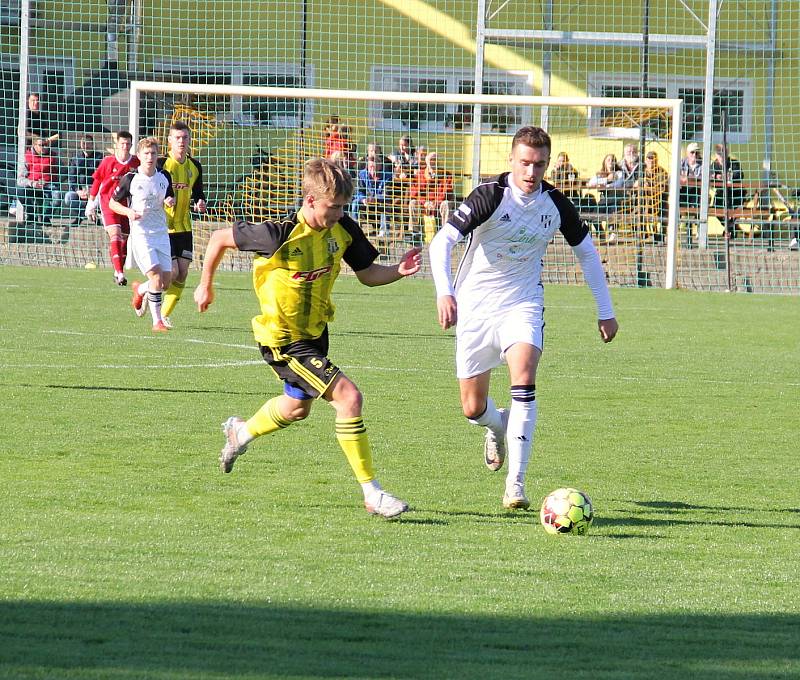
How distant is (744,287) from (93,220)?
36.1ft

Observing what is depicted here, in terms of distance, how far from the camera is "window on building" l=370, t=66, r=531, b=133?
25078 mm

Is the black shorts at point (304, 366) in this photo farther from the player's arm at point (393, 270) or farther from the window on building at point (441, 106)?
the window on building at point (441, 106)

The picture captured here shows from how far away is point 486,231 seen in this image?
22.3 feet

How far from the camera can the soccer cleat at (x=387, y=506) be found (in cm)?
582

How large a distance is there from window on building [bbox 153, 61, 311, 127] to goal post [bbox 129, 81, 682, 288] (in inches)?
1.4

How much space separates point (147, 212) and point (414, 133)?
11327 mm

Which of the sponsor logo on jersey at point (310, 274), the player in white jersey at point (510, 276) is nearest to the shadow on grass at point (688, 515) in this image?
the player in white jersey at point (510, 276)

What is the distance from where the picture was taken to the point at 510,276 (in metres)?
6.88

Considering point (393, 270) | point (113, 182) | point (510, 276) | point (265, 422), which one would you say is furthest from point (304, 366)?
point (113, 182)

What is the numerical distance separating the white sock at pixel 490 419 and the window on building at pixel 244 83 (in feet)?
55.6

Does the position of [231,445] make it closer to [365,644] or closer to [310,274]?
[310,274]

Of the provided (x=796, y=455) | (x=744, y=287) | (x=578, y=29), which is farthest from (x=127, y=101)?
(x=796, y=455)

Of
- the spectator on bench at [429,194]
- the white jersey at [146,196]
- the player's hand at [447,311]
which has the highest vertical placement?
the spectator on bench at [429,194]

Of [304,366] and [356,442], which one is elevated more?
[304,366]
